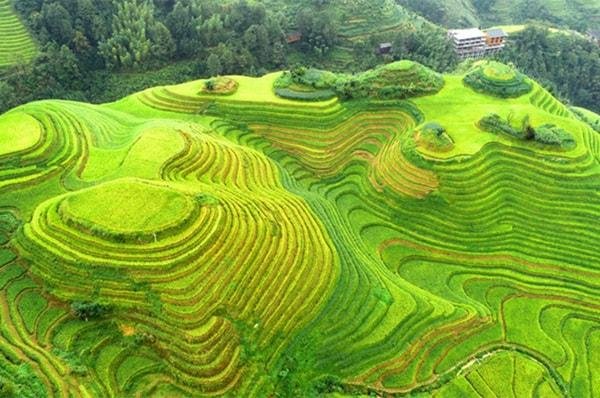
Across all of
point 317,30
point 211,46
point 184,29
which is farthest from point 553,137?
point 184,29

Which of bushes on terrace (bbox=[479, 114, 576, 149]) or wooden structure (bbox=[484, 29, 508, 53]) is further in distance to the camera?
wooden structure (bbox=[484, 29, 508, 53])

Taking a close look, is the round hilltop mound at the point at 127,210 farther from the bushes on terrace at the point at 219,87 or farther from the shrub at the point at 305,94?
the shrub at the point at 305,94

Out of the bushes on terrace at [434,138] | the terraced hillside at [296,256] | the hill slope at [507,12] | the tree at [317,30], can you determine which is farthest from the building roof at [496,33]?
the bushes on terrace at [434,138]

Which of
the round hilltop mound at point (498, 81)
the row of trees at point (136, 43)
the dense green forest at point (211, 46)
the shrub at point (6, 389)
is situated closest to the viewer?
the shrub at point (6, 389)

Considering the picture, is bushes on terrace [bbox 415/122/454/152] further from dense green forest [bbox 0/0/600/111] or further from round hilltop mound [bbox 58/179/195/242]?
dense green forest [bbox 0/0/600/111]

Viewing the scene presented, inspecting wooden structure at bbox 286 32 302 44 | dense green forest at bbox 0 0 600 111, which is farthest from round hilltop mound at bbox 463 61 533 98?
wooden structure at bbox 286 32 302 44

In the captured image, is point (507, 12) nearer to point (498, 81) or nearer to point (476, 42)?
point (476, 42)

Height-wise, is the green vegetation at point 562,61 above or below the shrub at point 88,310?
below
